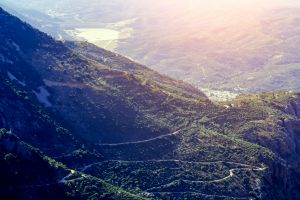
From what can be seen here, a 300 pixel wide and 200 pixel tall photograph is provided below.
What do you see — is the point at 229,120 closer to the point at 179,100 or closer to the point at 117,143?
the point at 179,100

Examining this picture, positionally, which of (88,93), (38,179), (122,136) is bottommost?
(38,179)

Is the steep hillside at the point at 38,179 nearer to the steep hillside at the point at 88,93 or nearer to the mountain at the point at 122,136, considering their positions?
the mountain at the point at 122,136

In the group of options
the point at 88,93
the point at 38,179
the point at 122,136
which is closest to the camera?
the point at 38,179

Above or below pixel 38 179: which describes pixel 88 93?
above

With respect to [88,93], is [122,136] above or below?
below

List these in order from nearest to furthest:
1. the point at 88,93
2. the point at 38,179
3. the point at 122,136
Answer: the point at 38,179
the point at 122,136
the point at 88,93

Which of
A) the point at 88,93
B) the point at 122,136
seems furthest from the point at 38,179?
the point at 88,93

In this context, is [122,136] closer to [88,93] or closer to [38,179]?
[88,93]

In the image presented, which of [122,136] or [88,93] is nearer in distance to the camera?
[122,136]

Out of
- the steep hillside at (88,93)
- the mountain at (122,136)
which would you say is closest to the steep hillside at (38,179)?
the mountain at (122,136)
